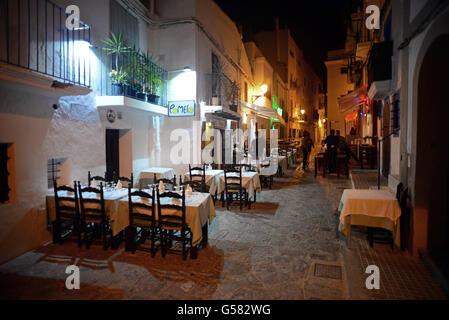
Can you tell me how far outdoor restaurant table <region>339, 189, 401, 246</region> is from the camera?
499 cm

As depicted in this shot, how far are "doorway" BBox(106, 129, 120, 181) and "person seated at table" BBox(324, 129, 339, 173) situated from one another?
9678 mm

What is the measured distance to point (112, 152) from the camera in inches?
366

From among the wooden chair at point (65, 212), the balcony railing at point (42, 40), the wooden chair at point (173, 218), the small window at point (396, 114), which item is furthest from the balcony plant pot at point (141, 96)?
the small window at point (396, 114)

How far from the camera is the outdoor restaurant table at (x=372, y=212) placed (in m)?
4.99

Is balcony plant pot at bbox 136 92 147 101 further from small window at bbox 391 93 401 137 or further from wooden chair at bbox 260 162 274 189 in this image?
small window at bbox 391 93 401 137

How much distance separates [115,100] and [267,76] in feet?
56.6

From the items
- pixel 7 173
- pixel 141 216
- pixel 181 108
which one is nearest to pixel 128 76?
pixel 181 108

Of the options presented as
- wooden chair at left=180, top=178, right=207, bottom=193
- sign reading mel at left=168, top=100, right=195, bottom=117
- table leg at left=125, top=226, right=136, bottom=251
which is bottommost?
table leg at left=125, top=226, right=136, bottom=251

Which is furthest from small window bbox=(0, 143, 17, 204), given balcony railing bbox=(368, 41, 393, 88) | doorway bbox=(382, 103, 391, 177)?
doorway bbox=(382, 103, 391, 177)

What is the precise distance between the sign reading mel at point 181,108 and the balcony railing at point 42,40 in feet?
11.5

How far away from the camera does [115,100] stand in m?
7.48

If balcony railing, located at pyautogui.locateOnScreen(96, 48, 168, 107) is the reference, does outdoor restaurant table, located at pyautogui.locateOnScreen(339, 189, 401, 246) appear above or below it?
below

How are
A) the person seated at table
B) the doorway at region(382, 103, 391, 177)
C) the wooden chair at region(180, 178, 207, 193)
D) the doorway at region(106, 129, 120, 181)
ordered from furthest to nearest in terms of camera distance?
the person seated at table
the doorway at region(106, 129, 120, 181)
the doorway at region(382, 103, 391, 177)
the wooden chair at region(180, 178, 207, 193)

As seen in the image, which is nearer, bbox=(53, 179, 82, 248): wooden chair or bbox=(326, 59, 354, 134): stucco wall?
bbox=(53, 179, 82, 248): wooden chair
